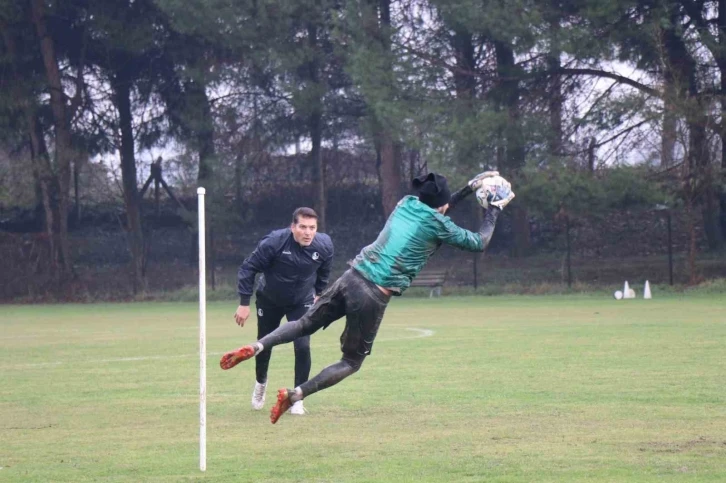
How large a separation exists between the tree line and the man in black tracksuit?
23.4 m

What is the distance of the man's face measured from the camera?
1074cm

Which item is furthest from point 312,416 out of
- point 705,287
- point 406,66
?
point 406,66

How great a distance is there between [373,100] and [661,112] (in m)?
9.12

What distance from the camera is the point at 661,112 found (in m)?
33.2

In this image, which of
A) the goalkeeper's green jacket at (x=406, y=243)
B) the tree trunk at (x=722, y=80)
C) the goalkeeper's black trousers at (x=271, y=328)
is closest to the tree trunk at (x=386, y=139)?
the tree trunk at (x=722, y=80)

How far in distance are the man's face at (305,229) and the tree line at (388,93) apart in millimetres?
23788

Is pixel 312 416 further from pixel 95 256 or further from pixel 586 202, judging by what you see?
pixel 95 256

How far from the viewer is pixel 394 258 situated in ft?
28.9

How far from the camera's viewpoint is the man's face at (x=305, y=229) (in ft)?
35.2

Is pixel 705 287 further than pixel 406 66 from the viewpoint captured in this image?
No

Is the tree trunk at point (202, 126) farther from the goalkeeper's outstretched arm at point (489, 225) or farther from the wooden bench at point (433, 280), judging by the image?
the goalkeeper's outstretched arm at point (489, 225)

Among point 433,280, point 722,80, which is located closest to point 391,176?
point 433,280

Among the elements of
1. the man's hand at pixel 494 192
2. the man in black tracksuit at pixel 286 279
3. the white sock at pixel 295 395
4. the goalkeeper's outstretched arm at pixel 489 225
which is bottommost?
the white sock at pixel 295 395

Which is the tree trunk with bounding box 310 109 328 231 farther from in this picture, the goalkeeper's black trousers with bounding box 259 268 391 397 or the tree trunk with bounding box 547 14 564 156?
the goalkeeper's black trousers with bounding box 259 268 391 397
